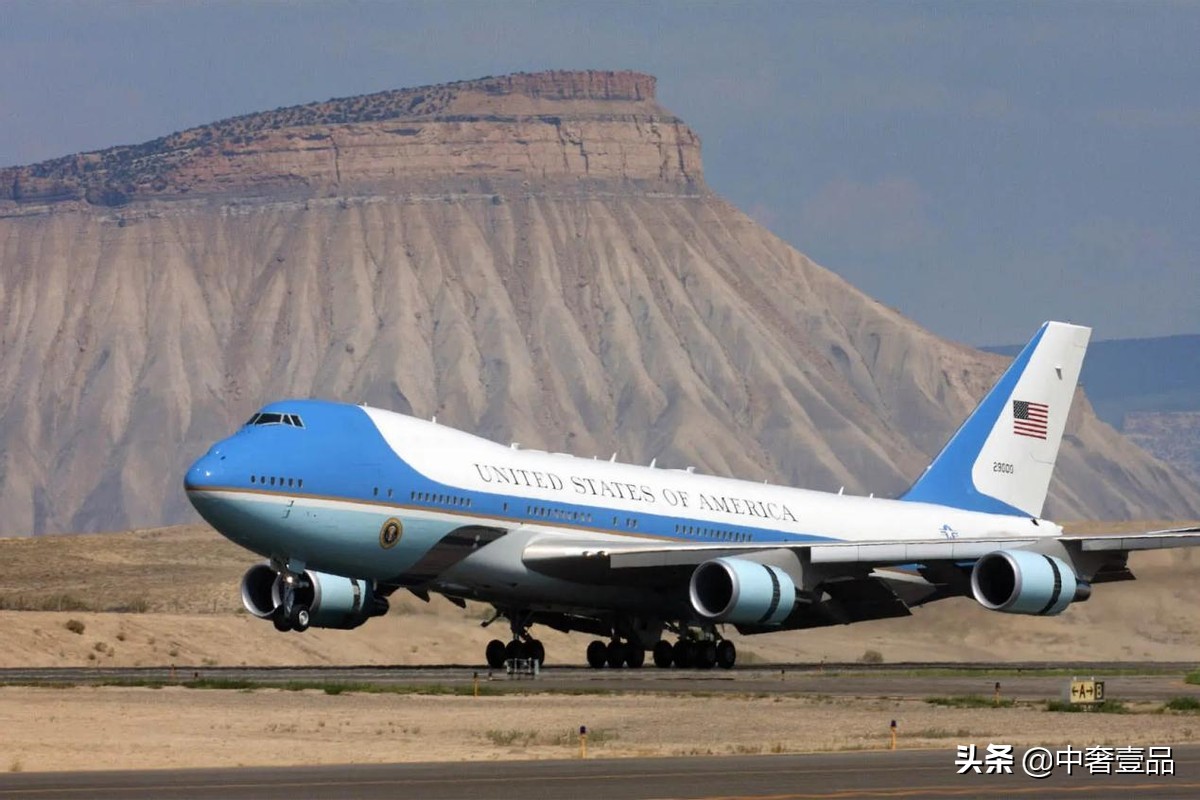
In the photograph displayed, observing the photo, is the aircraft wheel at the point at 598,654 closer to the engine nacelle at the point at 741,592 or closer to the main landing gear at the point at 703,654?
the main landing gear at the point at 703,654

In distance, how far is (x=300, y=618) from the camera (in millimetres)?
53156

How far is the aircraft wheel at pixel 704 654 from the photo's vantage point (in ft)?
189

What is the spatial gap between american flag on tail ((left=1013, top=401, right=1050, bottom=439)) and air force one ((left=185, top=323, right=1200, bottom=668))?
7607 millimetres

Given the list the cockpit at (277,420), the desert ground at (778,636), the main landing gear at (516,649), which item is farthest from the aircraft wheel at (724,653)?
the desert ground at (778,636)

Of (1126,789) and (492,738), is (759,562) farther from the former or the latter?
(1126,789)

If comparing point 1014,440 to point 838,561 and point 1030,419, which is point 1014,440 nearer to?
point 1030,419

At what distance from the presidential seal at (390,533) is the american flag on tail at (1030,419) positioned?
921 inches

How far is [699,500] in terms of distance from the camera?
60219mm

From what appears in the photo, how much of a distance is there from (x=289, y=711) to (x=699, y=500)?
19.7m

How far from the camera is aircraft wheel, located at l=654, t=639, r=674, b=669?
5859 centimetres

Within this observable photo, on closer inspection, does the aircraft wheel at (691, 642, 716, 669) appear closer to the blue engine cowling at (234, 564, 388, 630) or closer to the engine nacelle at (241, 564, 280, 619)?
the blue engine cowling at (234, 564, 388, 630)

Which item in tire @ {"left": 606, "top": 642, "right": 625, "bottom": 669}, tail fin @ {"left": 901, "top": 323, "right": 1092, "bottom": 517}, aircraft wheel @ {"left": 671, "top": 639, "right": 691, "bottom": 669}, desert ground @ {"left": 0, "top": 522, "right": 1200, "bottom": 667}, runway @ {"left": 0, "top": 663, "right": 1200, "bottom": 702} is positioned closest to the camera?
runway @ {"left": 0, "top": 663, "right": 1200, "bottom": 702}

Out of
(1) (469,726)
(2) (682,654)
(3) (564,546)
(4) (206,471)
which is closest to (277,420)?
(4) (206,471)

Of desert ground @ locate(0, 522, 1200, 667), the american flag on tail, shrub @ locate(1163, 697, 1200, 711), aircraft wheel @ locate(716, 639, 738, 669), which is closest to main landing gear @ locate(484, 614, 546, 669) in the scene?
aircraft wheel @ locate(716, 639, 738, 669)
